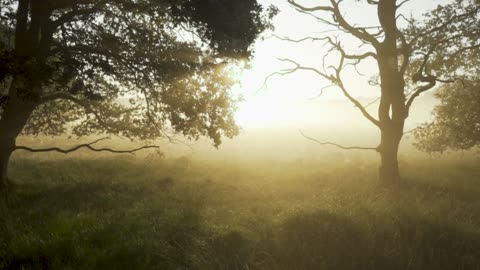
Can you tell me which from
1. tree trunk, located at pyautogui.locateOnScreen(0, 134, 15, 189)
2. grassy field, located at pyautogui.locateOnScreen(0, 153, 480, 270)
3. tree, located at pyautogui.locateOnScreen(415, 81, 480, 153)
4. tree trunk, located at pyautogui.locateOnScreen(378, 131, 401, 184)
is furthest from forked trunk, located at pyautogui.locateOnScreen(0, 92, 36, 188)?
tree, located at pyautogui.locateOnScreen(415, 81, 480, 153)

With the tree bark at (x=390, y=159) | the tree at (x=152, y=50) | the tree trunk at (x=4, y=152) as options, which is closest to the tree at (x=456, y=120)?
the tree bark at (x=390, y=159)

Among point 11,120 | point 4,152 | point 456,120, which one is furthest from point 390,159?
point 4,152

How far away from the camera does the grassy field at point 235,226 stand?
6309 millimetres

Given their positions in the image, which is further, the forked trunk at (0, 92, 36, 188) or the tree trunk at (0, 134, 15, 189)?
the tree trunk at (0, 134, 15, 189)

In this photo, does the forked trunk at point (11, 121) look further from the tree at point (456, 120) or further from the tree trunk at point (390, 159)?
the tree at point (456, 120)

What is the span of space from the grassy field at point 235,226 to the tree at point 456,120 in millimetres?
5431

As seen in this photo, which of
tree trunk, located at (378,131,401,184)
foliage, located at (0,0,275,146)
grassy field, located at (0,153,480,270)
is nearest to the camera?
grassy field, located at (0,153,480,270)

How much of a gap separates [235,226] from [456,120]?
46.9ft

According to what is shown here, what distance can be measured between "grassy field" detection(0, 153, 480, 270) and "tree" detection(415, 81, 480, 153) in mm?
5431

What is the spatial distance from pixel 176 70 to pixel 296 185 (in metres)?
5.92

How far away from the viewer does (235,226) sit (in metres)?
7.82

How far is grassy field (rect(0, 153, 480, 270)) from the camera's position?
6309 mm

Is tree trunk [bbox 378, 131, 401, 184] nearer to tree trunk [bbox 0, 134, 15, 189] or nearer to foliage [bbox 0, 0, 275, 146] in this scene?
foliage [bbox 0, 0, 275, 146]

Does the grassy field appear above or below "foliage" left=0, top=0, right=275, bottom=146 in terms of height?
below
